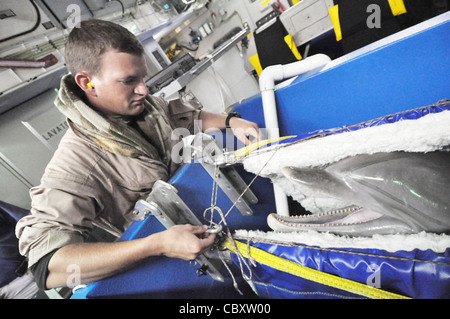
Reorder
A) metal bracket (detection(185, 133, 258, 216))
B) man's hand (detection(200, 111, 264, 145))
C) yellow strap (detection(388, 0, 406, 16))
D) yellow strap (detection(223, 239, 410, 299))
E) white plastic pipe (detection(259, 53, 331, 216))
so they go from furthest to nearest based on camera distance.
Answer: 1. yellow strap (detection(388, 0, 406, 16))
2. white plastic pipe (detection(259, 53, 331, 216))
3. man's hand (detection(200, 111, 264, 145))
4. metal bracket (detection(185, 133, 258, 216))
5. yellow strap (detection(223, 239, 410, 299))

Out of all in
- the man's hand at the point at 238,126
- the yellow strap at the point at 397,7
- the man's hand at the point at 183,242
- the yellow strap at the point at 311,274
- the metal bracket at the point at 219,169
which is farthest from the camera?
the yellow strap at the point at 397,7

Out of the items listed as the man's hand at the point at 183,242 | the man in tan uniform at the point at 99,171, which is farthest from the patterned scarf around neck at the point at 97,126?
the man's hand at the point at 183,242

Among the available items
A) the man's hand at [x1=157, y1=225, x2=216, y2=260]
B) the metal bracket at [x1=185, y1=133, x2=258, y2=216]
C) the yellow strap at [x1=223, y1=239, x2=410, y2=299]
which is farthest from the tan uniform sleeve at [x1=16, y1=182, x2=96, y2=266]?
the yellow strap at [x1=223, y1=239, x2=410, y2=299]

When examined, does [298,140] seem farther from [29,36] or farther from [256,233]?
[29,36]

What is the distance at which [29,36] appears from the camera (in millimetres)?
1988

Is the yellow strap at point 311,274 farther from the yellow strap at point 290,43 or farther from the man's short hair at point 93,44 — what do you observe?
the yellow strap at point 290,43

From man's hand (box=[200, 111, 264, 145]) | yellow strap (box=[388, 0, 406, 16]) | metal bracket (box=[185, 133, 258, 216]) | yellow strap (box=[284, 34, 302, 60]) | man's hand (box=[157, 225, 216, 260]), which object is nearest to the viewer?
man's hand (box=[157, 225, 216, 260])

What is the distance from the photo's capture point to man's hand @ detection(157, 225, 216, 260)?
60 cm

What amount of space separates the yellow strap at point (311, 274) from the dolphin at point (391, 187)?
0.16m

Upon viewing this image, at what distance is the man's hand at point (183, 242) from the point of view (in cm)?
60

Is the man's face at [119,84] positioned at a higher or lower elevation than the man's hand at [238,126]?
higher

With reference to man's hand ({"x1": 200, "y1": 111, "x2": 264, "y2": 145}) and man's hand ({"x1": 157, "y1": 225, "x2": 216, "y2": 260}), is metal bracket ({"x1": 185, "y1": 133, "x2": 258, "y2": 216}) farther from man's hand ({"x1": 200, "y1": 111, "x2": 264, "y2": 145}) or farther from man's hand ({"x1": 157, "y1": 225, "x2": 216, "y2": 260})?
man's hand ({"x1": 200, "y1": 111, "x2": 264, "y2": 145})

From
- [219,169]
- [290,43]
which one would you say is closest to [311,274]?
[219,169]

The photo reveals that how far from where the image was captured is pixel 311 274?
53 cm
